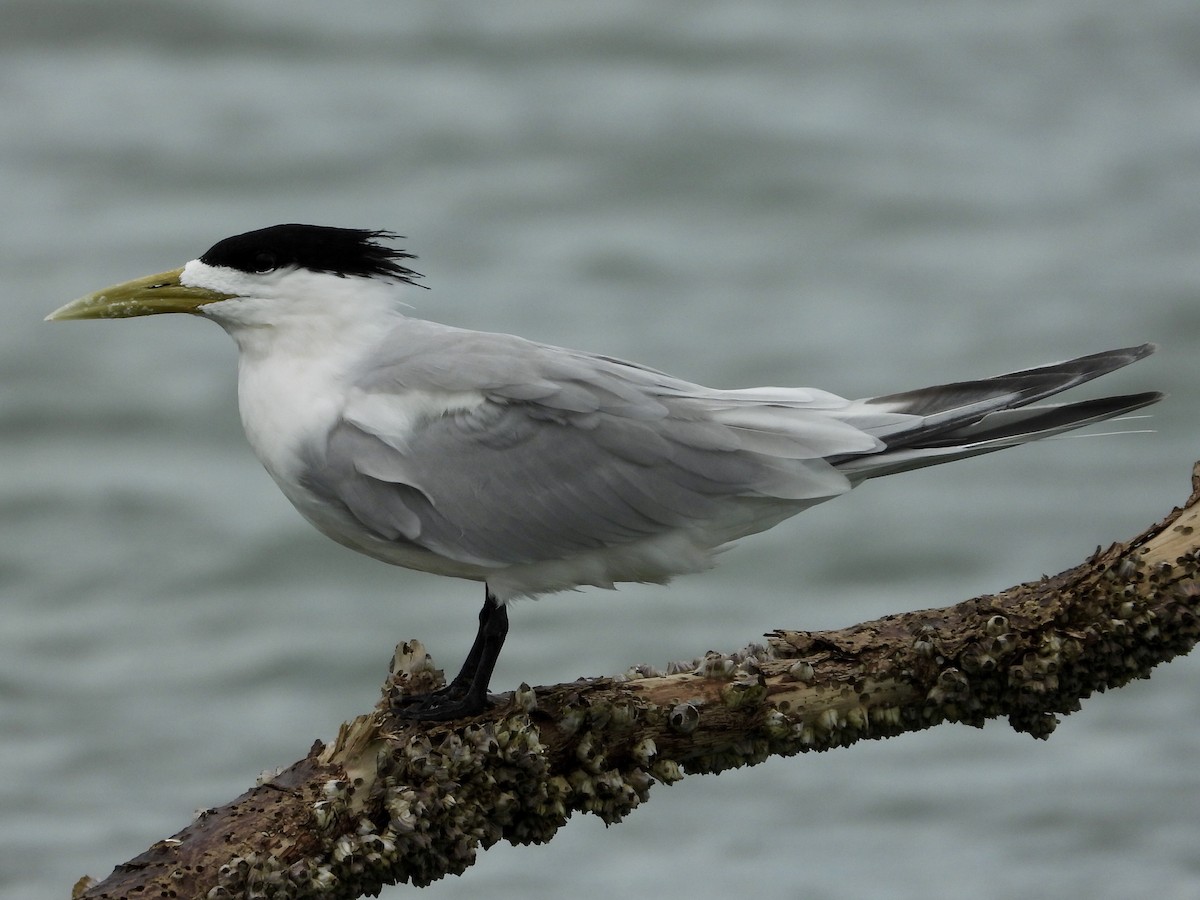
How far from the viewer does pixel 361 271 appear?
20.9 feet

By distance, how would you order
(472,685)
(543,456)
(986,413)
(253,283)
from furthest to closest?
(253,283) < (543,456) < (472,685) < (986,413)

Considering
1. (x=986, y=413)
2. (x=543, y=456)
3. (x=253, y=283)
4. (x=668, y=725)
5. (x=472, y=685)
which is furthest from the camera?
(x=253, y=283)

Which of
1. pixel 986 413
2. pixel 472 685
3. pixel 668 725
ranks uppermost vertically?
pixel 986 413

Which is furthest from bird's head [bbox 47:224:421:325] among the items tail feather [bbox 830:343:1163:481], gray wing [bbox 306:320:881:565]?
tail feather [bbox 830:343:1163:481]

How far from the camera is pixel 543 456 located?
6023 mm

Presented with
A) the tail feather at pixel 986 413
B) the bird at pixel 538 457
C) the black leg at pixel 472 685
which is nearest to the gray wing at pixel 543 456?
the bird at pixel 538 457

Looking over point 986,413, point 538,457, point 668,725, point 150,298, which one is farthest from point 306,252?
point 986,413

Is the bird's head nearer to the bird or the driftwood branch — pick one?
the bird

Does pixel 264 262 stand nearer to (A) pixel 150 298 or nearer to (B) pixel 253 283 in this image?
(B) pixel 253 283

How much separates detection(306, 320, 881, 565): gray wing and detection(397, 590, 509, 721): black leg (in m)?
0.26

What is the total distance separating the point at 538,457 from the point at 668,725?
1.05 metres

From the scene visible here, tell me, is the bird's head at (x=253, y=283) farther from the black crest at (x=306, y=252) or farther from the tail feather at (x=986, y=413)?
the tail feather at (x=986, y=413)

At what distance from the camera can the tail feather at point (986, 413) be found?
18.0 feet

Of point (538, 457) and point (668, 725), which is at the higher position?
point (538, 457)
